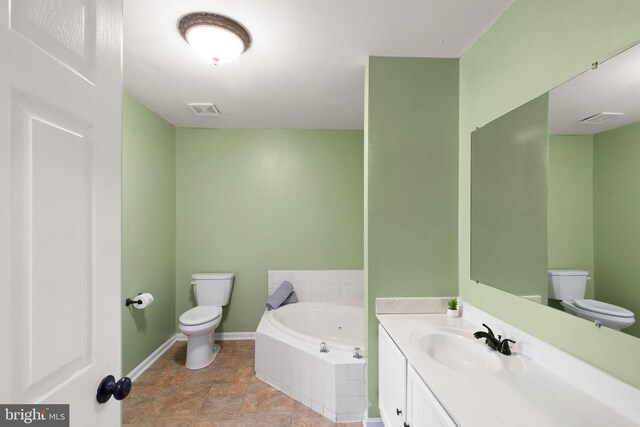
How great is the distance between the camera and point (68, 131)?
66 cm

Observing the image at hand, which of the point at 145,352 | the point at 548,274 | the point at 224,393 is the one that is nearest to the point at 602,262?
the point at 548,274

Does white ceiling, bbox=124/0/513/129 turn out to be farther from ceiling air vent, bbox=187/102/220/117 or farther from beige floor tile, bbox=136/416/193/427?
beige floor tile, bbox=136/416/193/427

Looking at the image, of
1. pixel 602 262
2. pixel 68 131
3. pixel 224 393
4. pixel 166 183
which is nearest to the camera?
pixel 68 131

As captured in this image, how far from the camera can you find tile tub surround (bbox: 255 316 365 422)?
1954mm

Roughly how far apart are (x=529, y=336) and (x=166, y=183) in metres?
3.30

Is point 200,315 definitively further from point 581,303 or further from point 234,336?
point 581,303

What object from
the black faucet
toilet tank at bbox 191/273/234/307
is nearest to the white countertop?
the black faucet

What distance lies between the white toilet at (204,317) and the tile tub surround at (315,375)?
59 cm

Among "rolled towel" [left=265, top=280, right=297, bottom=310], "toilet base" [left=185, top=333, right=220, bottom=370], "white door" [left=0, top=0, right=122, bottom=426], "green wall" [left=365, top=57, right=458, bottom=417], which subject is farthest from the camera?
"rolled towel" [left=265, top=280, right=297, bottom=310]

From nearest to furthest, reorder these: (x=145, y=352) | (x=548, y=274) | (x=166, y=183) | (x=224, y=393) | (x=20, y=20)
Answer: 1. (x=20, y=20)
2. (x=548, y=274)
3. (x=224, y=393)
4. (x=145, y=352)
5. (x=166, y=183)

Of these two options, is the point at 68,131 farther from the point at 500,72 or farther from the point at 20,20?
the point at 500,72

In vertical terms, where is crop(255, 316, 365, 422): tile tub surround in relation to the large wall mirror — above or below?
below

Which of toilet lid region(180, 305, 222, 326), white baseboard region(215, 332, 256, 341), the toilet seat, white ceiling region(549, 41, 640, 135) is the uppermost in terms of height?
white ceiling region(549, 41, 640, 135)

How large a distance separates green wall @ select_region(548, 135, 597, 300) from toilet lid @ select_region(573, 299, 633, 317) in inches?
1.0
